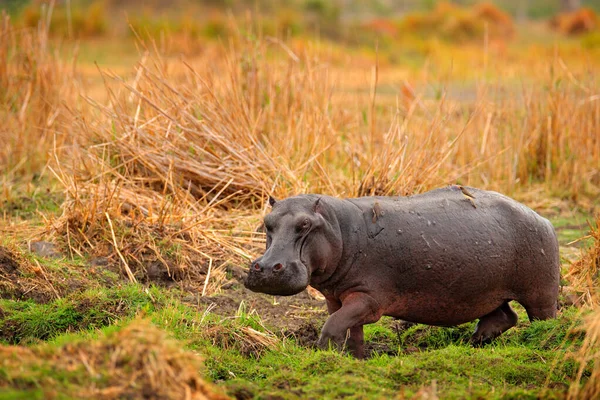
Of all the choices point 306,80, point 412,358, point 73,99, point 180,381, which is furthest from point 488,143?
point 180,381

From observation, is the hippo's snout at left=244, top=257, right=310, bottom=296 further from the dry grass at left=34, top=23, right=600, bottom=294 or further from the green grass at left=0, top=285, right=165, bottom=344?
the dry grass at left=34, top=23, right=600, bottom=294

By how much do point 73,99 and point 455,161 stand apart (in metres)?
4.18

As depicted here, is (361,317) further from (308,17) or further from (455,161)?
(308,17)

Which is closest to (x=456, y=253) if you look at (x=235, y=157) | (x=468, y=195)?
(x=468, y=195)

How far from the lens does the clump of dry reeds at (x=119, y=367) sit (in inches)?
126

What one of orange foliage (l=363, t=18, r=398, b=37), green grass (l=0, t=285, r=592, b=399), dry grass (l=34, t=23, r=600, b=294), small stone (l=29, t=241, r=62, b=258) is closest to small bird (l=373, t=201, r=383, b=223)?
green grass (l=0, t=285, r=592, b=399)

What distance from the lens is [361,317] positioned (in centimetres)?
468

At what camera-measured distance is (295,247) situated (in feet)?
14.7

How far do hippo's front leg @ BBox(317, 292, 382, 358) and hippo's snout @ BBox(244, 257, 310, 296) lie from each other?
357 mm

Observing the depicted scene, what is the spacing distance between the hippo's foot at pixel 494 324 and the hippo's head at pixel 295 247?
114cm

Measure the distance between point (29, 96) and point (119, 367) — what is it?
21.1ft

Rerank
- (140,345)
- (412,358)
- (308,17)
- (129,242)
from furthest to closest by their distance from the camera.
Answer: (308,17), (129,242), (412,358), (140,345)

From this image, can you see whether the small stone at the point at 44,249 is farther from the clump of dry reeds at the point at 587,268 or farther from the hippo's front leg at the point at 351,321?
the clump of dry reeds at the point at 587,268

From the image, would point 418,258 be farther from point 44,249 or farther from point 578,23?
point 578,23
